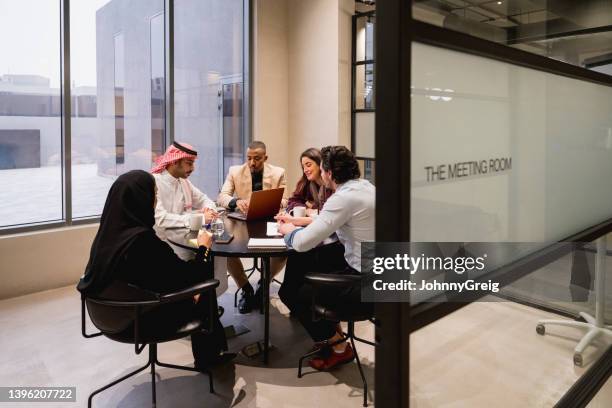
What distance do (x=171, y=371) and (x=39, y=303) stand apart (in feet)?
5.78

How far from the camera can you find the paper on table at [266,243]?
9.06 feet

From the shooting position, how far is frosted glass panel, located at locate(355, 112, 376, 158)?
5430 millimetres

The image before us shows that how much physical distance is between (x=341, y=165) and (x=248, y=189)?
1720 millimetres

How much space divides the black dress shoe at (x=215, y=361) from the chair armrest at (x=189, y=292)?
661mm

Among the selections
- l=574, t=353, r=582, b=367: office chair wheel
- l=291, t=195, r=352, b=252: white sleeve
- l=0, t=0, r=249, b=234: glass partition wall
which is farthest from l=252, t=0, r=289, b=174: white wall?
l=574, t=353, r=582, b=367: office chair wheel

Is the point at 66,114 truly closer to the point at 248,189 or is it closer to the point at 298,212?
the point at 248,189

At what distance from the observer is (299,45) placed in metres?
5.72

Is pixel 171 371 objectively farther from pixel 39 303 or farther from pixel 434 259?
pixel 434 259


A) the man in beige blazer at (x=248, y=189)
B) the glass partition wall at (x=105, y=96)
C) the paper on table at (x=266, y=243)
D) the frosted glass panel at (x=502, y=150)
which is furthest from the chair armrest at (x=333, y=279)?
the glass partition wall at (x=105, y=96)

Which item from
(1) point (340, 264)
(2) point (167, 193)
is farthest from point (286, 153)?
(1) point (340, 264)

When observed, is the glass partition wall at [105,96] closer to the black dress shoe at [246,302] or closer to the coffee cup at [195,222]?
the black dress shoe at [246,302]

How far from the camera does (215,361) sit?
2.94 m

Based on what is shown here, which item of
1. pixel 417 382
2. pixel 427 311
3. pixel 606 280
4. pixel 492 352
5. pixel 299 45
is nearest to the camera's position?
pixel 427 311

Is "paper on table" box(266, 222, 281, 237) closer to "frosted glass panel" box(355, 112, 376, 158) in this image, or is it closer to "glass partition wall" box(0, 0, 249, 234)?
"glass partition wall" box(0, 0, 249, 234)
